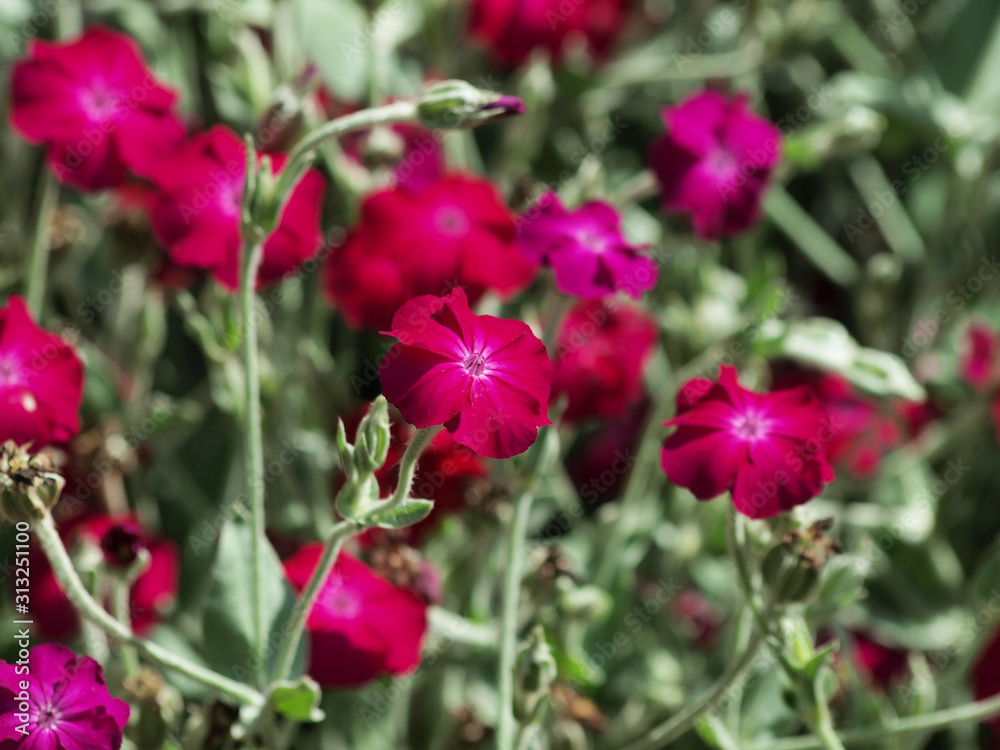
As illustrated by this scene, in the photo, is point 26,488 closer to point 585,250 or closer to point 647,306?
point 585,250

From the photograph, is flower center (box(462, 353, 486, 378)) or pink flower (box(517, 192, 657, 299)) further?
pink flower (box(517, 192, 657, 299))

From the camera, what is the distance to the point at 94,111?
85cm

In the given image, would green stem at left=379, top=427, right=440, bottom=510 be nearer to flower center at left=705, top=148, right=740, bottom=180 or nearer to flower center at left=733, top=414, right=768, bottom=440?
flower center at left=733, top=414, right=768, bottom=440

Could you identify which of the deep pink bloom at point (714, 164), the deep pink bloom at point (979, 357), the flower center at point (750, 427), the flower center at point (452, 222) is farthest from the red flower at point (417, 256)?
the deep pink bloom at point (979, 357)

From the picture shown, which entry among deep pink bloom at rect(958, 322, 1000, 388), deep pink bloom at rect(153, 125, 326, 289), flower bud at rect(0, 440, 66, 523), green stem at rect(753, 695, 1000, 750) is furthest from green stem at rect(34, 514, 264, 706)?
deep pink bloom at rect(958, 322, 1000, 388)

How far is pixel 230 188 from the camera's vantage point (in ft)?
2.79

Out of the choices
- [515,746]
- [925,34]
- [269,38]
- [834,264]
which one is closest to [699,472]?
[515,746]

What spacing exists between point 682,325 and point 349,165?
36 cm

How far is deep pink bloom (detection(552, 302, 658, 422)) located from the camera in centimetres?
89

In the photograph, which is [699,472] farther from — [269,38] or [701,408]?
[269,38]

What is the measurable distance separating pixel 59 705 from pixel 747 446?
1.37 ft

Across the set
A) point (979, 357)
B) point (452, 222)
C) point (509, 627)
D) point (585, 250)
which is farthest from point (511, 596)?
point (979, 357)

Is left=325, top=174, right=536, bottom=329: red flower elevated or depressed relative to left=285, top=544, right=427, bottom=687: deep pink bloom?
Answer: elevated

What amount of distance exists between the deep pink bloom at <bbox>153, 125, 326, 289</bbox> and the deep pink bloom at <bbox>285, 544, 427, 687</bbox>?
0.76 ft
